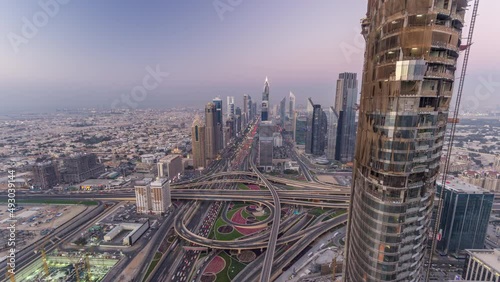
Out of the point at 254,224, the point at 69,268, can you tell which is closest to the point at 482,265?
the point at 254,224

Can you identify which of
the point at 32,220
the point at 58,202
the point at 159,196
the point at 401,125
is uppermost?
the point at 401,125

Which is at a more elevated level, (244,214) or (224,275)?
(224,275)

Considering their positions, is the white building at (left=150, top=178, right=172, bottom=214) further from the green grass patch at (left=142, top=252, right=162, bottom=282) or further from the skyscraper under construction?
the skyscraper under construction

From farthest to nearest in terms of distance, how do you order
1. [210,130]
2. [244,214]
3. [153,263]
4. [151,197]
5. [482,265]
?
1. [210,130]
2. [244,214]
3. [151,197]
4. [153,263]
5. [482,265]

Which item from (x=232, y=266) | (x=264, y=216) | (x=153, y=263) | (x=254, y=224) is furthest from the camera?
(x=264, y=216)

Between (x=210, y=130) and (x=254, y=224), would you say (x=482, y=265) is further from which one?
(x=210, y=130)

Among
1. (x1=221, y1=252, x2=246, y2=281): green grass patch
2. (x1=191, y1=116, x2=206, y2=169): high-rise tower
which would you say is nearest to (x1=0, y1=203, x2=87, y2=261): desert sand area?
(x1=221, y1=252, x2=246, y2=281): green grass patch
